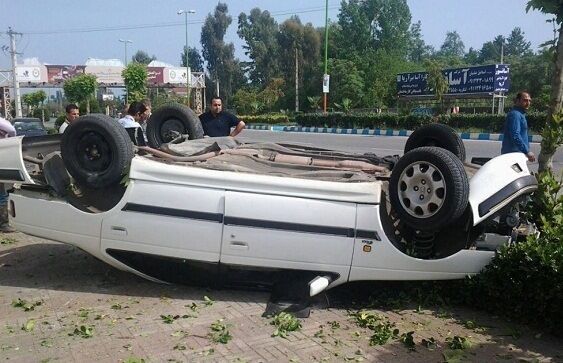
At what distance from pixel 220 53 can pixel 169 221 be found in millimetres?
93148

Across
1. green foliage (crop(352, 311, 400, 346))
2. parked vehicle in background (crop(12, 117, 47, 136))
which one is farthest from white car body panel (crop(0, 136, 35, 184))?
parked vehicle in background (crop(12, 117, 47, 136))

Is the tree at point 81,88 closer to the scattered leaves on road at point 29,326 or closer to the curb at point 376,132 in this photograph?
the curb at point 376,132

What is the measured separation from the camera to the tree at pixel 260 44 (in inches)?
3002

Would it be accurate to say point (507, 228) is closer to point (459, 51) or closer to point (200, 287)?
point (200, 287)

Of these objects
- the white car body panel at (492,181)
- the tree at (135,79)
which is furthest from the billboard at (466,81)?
the white car body panel at (492,181)

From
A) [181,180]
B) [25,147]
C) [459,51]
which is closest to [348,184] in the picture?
[181,180]

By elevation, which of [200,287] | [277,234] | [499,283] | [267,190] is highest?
[267,190]

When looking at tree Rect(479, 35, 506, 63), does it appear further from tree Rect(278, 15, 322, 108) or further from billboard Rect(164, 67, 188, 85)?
→ billboard Rect(164, 67, 188, 85)

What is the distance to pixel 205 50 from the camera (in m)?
98.3

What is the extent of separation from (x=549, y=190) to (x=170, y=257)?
326cm

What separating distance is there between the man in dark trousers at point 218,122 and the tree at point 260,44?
6858 cm

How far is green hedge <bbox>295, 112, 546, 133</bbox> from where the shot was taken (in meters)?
26.9

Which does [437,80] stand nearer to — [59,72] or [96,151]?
[96,151]

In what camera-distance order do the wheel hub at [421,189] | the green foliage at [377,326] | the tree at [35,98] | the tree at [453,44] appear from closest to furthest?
the green foliage at [377,326]
the wheel hub at [421,189]
the tree at [35,98]
the tree at [453,44]
